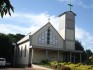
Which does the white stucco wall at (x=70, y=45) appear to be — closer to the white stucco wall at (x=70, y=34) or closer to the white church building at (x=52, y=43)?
the white church building at (x=52, y=43)

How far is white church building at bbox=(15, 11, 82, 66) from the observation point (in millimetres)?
40188

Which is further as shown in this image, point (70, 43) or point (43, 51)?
point (70, 43)

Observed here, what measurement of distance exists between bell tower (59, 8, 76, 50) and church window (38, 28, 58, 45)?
8.24 feet

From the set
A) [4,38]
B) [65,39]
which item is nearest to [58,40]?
[65,39]

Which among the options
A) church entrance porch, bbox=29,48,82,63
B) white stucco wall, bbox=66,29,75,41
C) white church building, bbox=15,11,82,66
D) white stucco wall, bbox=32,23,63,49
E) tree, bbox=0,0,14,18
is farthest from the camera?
white stucco wall, bbox=66,29,75,41

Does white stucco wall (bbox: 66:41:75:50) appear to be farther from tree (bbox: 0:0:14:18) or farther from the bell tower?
tree (bbox: 0:0:14:18)

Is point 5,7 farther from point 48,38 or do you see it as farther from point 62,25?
point 62,25

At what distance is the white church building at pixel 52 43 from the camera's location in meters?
40.2

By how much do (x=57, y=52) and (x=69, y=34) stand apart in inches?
192

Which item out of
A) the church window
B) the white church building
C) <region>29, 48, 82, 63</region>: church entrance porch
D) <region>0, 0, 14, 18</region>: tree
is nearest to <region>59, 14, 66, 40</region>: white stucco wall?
the white church building

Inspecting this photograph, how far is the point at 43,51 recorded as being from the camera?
41250mm

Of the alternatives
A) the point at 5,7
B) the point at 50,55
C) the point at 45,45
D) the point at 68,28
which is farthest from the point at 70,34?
the point at 5,7

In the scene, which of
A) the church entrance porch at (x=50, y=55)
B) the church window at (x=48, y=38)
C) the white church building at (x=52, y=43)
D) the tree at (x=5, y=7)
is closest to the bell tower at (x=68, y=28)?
the white church building at (x=52, y=43)

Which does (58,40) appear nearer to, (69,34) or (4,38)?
(69,34)
